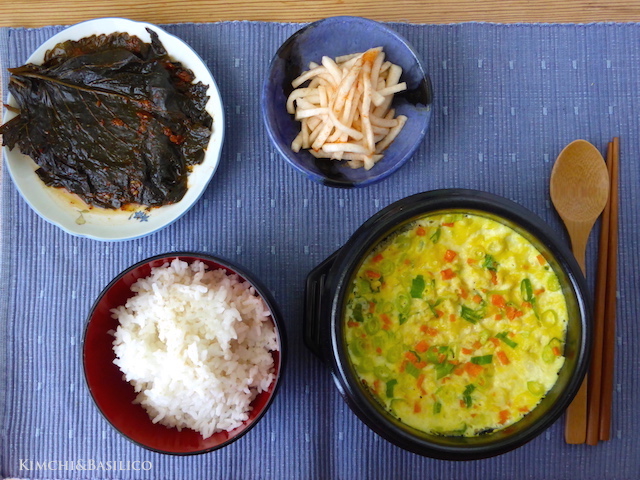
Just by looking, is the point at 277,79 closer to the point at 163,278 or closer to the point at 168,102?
the point at 168,102

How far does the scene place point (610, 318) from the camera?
1535 millimetres

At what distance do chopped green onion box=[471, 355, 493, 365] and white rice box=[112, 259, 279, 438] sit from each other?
516 millimetres

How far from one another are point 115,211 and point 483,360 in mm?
1109

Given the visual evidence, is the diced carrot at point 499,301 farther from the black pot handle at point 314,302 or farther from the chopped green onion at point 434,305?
the black pot handle at point 314,302

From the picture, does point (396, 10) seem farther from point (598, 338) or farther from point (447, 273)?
point (598, 338)

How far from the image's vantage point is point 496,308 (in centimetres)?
127

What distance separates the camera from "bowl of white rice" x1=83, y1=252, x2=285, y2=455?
133cm

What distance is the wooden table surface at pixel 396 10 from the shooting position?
5.41 ft

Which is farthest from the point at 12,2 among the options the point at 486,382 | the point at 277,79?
the point at 486,382

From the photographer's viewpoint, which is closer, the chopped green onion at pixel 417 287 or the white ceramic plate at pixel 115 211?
the chopped green onion at pixel 417 287

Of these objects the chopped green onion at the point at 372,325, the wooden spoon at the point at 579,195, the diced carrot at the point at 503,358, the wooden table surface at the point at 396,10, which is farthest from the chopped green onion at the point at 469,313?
the wooden table surface at the point at 396,10

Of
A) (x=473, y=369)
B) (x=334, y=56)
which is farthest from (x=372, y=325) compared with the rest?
(x=334, y=56)

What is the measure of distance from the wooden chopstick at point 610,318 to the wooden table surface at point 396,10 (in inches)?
18.1

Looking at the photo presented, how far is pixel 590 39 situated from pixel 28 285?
6.28 feet
